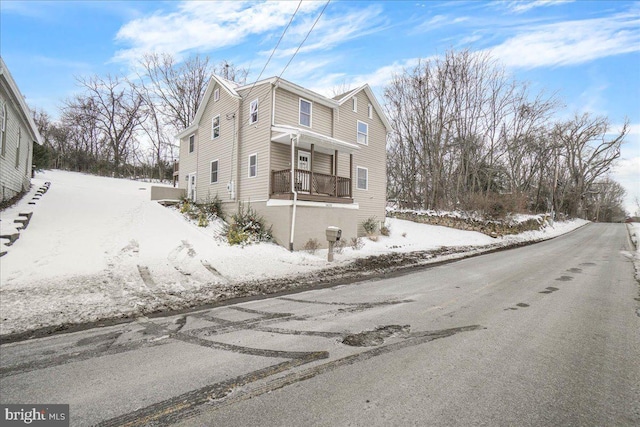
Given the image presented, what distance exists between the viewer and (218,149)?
17547 mm

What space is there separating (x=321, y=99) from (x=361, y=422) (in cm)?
1568

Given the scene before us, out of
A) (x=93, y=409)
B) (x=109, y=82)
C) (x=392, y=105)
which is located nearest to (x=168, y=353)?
(x=93, y=409)

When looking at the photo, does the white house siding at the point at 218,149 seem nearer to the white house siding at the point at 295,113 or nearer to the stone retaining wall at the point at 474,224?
the white house siding at the point at 295,113

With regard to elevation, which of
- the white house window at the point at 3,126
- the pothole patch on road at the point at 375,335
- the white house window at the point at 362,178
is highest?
the white house window at the point at 3,126

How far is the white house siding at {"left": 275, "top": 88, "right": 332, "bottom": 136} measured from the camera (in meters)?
14.6

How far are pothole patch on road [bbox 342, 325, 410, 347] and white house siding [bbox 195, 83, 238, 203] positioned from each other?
517 inches

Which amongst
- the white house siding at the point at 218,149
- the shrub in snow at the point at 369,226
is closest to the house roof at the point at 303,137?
the white house siding at the point at 218,149

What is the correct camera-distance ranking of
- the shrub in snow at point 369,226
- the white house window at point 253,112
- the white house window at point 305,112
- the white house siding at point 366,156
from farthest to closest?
the shrub in snow at point 369,226 < the white house siding at point 366,156 < the white house window at point 305,112 < the white house window at point 253,112

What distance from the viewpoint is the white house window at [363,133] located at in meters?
18.6

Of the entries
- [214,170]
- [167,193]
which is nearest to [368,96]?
[214,170]

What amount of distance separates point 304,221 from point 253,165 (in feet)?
13.6

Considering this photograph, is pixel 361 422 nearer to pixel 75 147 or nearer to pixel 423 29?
pixel 423 29

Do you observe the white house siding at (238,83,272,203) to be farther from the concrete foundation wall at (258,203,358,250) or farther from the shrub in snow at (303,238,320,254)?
the shrub in snow at (303,238,320,254)

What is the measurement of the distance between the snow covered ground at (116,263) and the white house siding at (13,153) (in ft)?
2.66
